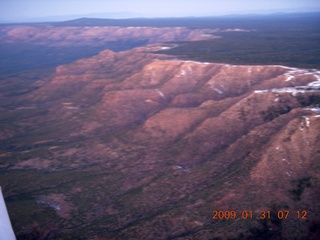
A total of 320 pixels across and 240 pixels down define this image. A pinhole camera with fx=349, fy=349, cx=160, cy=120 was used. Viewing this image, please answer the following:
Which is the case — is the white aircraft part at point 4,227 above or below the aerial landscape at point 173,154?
above

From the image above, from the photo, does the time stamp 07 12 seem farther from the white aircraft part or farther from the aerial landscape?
the white aircraft part

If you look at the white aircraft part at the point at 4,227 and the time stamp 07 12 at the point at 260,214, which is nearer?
the white aircraft part at the point at 4,227

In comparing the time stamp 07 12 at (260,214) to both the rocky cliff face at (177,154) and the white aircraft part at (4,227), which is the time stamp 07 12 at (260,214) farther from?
the white aircraft part at (4,227)

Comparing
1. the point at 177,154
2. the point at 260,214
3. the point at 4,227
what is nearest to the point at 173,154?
the point at 177,154

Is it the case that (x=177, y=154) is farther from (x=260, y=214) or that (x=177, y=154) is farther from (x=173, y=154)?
(x=260, y=214)

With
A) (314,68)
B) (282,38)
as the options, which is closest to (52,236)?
(314,68)

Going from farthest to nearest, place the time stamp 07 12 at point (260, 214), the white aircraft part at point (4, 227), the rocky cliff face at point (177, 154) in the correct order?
the rocky cliff face at point (177, 154), the time stamp 07 12 at point (260, 214), the white aircraft part at point (4, 227)

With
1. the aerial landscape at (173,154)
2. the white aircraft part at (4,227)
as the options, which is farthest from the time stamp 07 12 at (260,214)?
the white aircraft part at (4,227)
